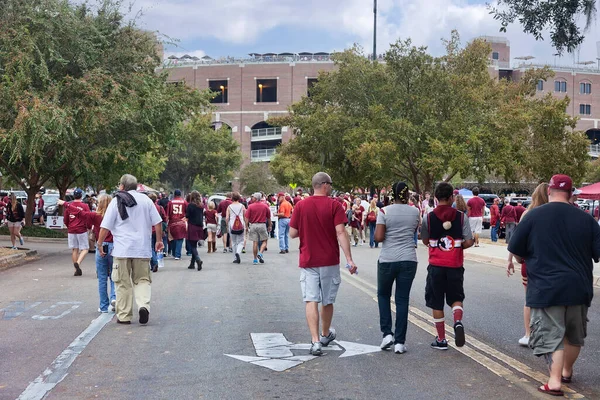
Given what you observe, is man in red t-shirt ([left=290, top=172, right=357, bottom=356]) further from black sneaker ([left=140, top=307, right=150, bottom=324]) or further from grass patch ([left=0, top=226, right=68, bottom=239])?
grass patch ([left=0, top=226, right=68, bottom=239])

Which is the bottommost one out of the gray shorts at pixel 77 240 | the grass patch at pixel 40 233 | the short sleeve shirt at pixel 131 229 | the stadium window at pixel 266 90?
the grass patch at pixel 40 233

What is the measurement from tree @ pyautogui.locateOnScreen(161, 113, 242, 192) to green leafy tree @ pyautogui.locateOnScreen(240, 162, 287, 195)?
978 cm

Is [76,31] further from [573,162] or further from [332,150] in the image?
[573,162]

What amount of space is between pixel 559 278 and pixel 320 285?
8.82ft

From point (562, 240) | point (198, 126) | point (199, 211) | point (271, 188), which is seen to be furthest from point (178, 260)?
point (271, 188)

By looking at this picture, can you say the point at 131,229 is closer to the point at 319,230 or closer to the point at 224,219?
the point at 319,230

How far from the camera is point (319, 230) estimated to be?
28.0ft

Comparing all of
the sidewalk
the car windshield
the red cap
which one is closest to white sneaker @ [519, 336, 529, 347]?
the red cap

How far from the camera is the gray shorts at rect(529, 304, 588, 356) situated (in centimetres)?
664

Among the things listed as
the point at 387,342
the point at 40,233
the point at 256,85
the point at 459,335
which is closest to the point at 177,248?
the point at 40,233

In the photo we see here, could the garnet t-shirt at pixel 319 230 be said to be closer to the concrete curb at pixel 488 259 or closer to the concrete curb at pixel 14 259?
the concrete curb at pixel 14 259

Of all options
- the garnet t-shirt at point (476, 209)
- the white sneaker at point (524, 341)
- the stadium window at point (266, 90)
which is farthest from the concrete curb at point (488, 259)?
the stadium window at point (266, 90)

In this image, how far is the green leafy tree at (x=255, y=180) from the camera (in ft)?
257

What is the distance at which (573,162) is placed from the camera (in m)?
41.6
